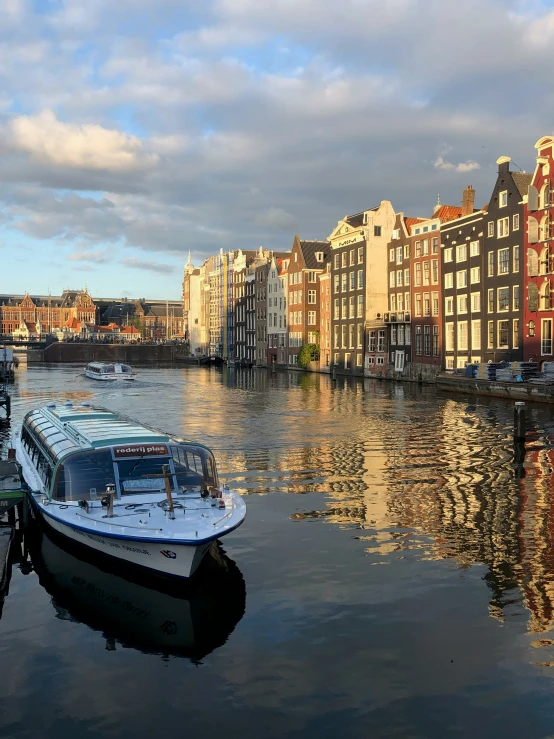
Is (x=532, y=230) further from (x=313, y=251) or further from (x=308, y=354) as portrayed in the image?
(x=313, y=251)

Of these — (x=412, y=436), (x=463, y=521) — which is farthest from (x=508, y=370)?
(x=463, y=521)

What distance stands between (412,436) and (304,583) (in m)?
25.7

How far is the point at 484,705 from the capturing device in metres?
11.7

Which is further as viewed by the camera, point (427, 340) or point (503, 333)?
point (427, 340)

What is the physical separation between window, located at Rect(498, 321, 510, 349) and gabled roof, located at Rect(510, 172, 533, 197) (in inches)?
492

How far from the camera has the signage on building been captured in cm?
10369

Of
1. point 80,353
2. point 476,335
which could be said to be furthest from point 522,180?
point 80,353

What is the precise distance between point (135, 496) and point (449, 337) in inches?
2761

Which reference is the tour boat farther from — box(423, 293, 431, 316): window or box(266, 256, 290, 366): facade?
box(266, 256, 290, 366): facade

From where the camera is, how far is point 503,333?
72.8 metres

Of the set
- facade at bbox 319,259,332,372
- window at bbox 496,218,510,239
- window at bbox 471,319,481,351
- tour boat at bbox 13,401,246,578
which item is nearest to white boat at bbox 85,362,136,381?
facade at bbox 319,259,332,372

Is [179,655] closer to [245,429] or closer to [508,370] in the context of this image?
[245,429]

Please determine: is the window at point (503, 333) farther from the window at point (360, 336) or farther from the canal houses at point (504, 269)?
the window at point (360, 336)

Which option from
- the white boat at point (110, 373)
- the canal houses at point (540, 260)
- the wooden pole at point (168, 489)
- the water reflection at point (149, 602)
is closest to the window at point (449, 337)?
the canal houses at point (540, 260)
